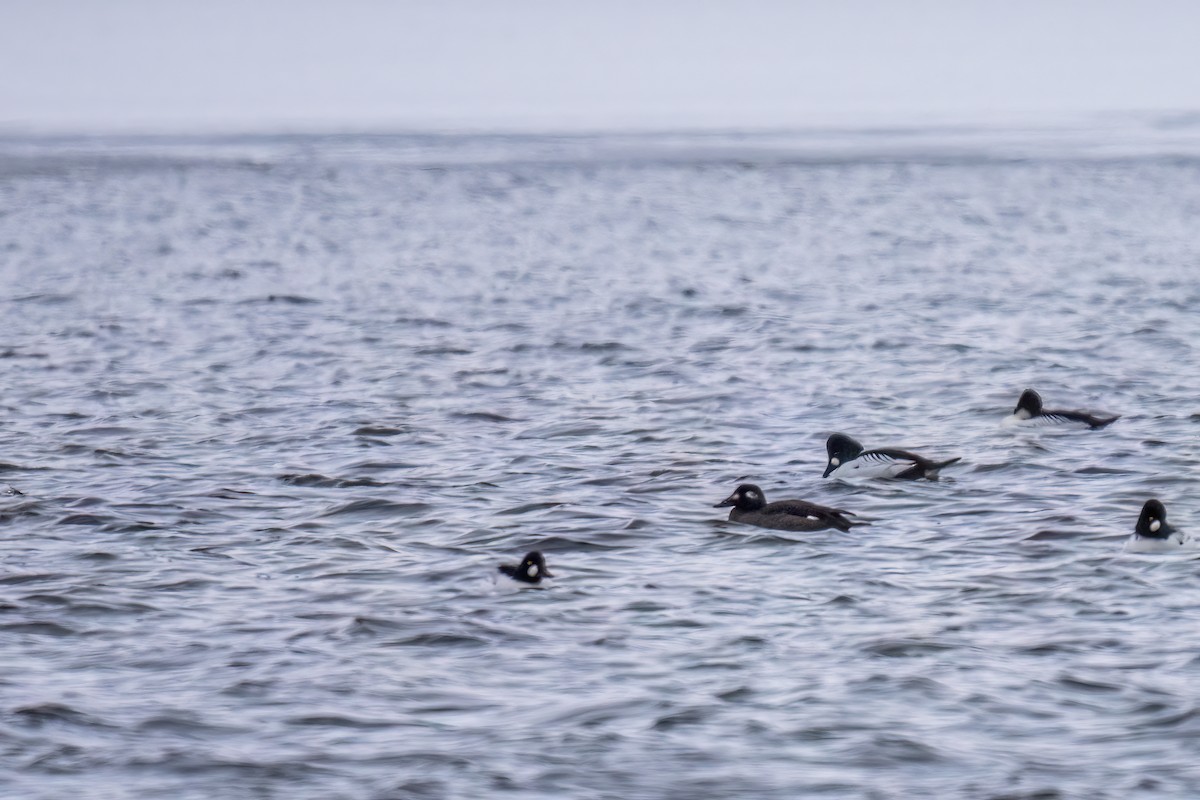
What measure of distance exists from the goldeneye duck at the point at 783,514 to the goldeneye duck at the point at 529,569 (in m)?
1.92

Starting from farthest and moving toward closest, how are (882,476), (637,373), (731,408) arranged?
(637,373) < (731,408) < (882,476)

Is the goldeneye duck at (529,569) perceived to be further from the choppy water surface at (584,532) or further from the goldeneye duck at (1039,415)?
the goldeneye duck at (1039,415)

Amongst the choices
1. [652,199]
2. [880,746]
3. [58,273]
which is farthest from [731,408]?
[652,199]

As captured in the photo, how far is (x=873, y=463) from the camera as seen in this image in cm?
1369

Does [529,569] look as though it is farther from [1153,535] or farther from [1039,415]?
[1039,415]

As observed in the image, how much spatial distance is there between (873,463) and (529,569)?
3752mm

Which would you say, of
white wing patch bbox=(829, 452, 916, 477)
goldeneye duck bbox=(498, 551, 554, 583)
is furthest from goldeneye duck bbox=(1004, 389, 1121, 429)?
goldeneye duck bbox=(498, 551, 554, 583)

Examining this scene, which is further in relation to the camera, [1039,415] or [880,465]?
[1039,415]

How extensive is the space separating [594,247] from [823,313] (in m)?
9.19

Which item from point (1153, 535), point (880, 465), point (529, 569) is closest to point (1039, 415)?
point (880, 465)

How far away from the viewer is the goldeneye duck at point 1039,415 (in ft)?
51.4

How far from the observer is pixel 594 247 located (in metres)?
32.5

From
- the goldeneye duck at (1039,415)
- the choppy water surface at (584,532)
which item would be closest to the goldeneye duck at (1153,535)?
the choppy water surface at (584,532)

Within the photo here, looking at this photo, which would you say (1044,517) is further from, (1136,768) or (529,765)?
(529,765)
